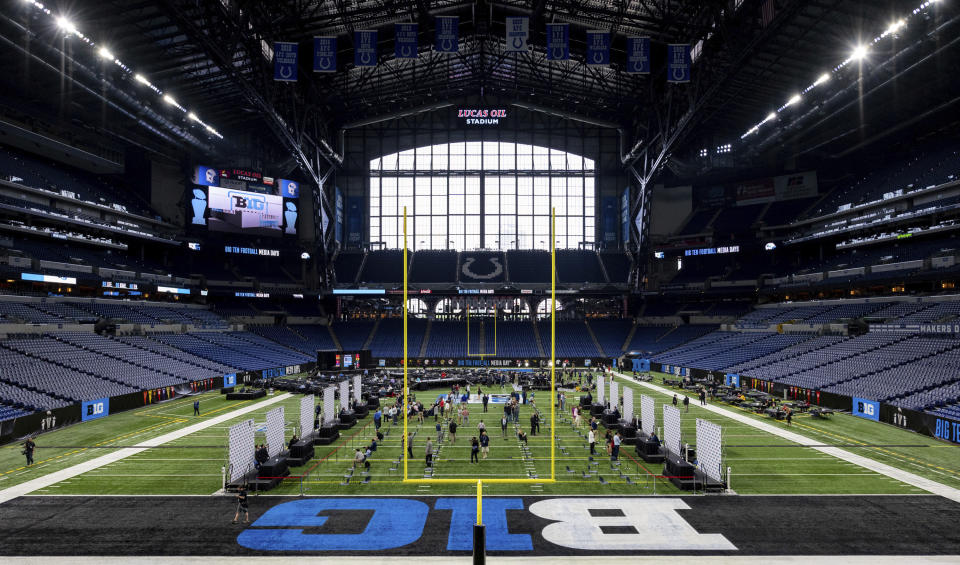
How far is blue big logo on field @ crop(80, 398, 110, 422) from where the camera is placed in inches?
1082

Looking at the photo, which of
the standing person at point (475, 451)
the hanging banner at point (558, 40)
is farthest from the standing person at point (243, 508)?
the hanging banner at point (558, 40)

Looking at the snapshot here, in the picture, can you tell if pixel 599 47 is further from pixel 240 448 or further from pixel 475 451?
pixel 240 448

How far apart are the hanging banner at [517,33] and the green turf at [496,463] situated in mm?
27701

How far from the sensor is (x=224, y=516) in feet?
47.2

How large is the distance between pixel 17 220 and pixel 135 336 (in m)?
14.0

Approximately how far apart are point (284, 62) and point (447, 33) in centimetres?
1246

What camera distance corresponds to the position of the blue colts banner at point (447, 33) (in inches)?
1490

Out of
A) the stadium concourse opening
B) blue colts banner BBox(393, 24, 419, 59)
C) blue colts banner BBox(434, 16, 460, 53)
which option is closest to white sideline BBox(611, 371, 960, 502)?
the stadium concourse opening

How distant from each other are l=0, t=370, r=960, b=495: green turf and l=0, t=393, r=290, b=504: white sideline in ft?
1.58

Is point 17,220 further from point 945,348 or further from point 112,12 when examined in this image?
point 945,348

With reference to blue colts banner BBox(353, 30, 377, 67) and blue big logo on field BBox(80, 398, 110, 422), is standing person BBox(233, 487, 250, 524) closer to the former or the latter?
blue big logo on field BBox(80, 398, 110, 422)

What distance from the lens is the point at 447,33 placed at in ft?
126

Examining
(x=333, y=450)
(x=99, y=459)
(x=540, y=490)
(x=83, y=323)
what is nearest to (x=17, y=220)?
(x=83, y=323)

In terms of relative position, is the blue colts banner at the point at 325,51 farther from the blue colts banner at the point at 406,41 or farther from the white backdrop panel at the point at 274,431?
the white backdrop panel at the point at 274,431
